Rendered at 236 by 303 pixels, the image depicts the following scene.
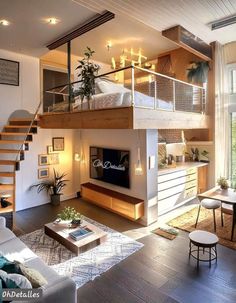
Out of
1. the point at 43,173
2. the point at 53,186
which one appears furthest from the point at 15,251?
the point at 43,173

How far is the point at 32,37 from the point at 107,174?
374cm

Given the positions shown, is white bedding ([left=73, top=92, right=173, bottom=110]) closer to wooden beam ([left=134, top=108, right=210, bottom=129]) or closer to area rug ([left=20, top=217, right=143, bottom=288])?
wooden beam ([left=134, top=108, right=210, bottom=129])

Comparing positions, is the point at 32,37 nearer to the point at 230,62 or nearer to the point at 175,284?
the point at 230,62

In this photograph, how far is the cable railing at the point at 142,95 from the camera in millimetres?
3856

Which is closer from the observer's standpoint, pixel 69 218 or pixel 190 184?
pixel 69 218

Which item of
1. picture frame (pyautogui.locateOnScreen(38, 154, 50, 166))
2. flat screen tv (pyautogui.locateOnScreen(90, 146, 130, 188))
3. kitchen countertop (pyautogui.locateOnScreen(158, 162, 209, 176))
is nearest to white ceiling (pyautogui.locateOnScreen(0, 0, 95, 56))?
picture frame (pyautogui.locateOnScreen(38, 154, 50, 166))

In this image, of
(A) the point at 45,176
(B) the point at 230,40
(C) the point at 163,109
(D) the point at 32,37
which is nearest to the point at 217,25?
(B) the point at 230,40

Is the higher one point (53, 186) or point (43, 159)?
point (43, 159)

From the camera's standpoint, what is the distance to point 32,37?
517 cm

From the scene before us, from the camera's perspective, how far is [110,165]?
576 cm

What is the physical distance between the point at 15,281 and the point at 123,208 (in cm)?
336

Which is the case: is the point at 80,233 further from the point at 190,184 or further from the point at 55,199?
the point at 190,184

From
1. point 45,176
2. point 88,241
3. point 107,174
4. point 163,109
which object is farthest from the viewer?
point 45,176

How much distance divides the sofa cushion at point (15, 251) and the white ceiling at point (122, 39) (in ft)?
15.0
